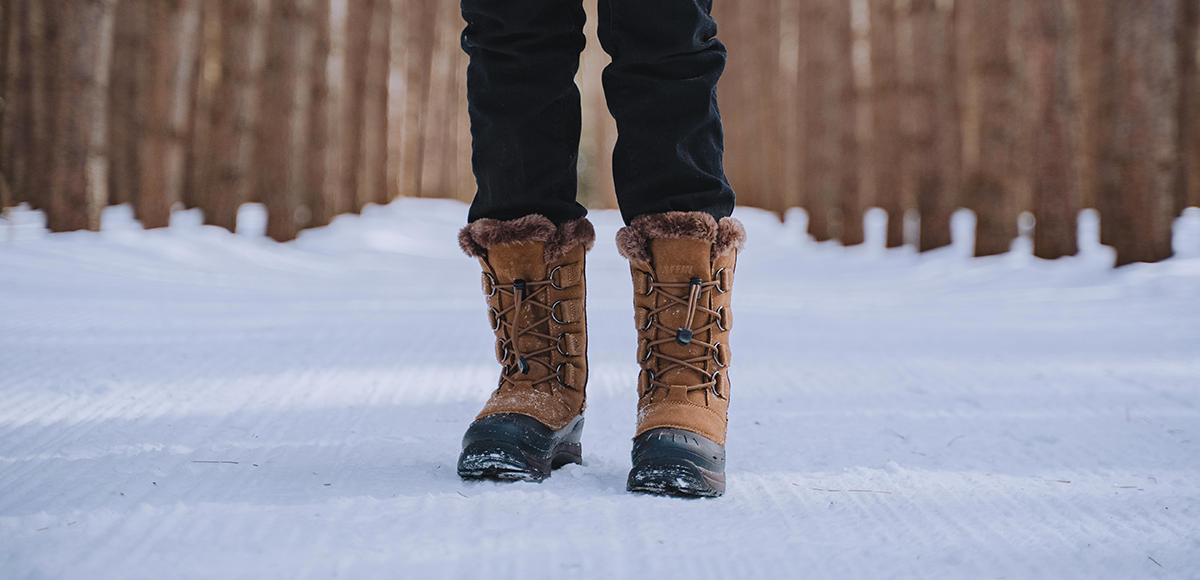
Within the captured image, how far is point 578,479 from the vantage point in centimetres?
95

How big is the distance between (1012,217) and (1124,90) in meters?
0.86

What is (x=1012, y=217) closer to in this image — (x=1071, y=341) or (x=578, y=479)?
(x=1071, y=341)

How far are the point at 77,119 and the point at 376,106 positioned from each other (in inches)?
160

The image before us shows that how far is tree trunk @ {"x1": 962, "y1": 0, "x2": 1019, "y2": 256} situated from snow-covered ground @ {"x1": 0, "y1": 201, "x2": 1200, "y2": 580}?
3.31 ft

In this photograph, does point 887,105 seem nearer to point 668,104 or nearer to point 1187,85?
point 1187,85

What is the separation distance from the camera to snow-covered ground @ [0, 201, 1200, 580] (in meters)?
0.69

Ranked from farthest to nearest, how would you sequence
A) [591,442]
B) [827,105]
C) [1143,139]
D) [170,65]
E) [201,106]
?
[201,106] < [827,105] < [170,65] < [1143,139] < [591,442]

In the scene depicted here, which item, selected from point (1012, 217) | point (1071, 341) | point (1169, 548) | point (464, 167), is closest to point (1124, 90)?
point (1012, 217)

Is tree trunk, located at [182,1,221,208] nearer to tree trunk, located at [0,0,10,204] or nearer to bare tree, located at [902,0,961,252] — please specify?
tree trunk, located at [0,0,10,204]

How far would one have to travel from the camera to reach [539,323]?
1.00 meters

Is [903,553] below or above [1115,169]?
below

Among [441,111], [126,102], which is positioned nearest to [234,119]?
[126,102]

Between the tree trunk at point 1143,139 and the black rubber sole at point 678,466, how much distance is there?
269 cm

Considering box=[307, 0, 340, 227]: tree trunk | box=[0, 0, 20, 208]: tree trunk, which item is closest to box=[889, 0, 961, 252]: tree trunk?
box=[307, 0, 340, 227]: tree trunk
